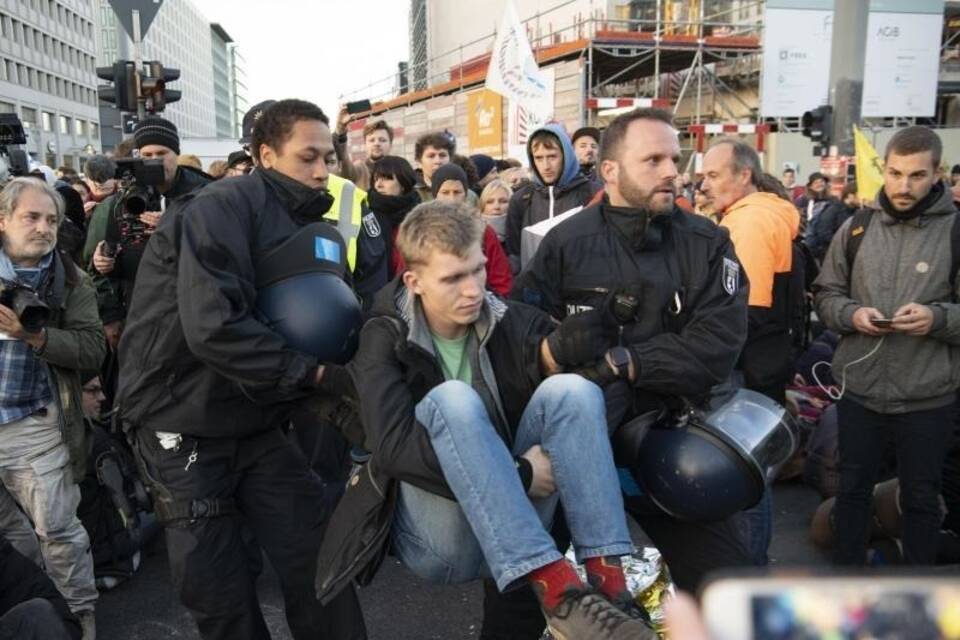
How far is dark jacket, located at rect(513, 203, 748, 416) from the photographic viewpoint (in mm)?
2297

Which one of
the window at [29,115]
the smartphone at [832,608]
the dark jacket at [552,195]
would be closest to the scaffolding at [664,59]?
the dark jacket at [552,195]

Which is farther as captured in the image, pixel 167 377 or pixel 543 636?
pixel 543 636

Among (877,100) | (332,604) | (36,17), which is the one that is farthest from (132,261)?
(36,17)

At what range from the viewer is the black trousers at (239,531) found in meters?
2.55

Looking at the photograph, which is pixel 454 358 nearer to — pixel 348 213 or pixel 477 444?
pixel 477 444

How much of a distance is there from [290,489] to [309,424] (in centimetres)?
120

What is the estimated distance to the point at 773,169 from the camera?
16734 mm

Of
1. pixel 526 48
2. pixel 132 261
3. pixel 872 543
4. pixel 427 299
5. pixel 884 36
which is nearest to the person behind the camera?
pixel 427 299

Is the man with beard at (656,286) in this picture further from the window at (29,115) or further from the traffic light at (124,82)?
the window at (29,115)

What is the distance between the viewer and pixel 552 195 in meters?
4.82

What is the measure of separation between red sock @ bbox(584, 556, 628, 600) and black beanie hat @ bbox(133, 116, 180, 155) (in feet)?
10.3

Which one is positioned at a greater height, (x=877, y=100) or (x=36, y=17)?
(x=36, y=17)

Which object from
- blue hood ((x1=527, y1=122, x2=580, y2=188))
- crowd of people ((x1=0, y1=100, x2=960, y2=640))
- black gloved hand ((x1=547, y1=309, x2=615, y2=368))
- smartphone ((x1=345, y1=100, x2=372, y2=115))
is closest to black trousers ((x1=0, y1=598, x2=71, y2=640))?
Result: crowd of people ((x1=0, y1=100, x2=960, y2=640))

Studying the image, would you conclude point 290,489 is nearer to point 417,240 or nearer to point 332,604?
point 332,604
